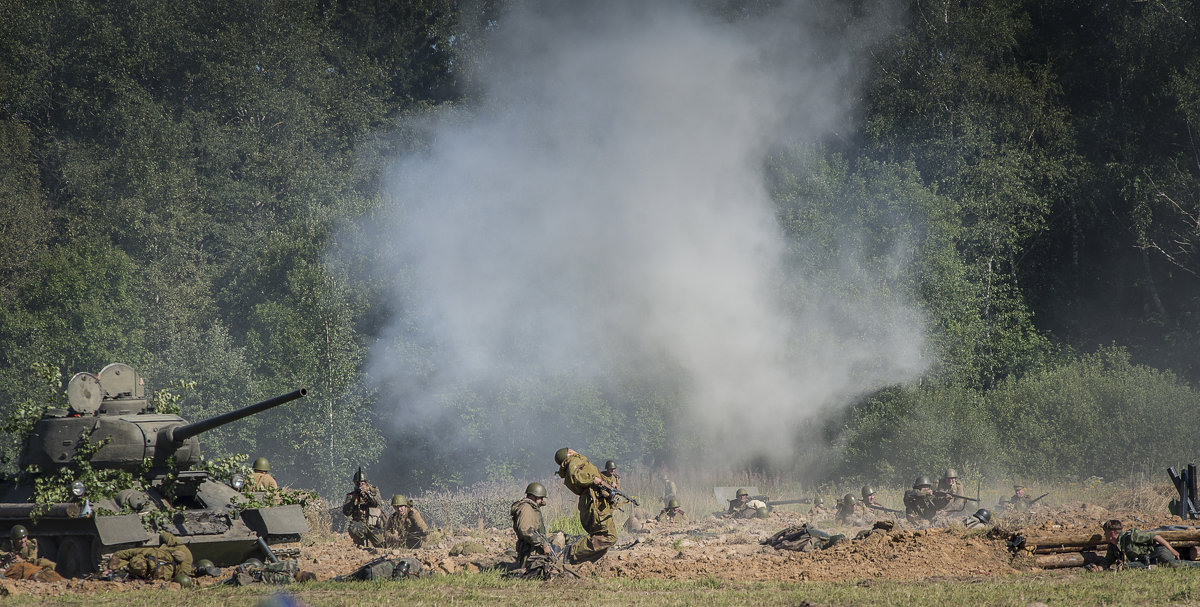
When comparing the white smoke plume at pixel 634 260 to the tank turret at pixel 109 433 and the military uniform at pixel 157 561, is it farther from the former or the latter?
the military uniform at pixel 157 561

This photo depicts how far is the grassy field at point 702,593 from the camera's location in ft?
→ 37.1

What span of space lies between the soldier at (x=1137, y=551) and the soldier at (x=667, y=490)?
514 inches

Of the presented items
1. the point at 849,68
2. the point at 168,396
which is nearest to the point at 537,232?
the point at 849,68

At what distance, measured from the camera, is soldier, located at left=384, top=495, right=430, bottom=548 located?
18750 mm

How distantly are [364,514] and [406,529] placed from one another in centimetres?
72

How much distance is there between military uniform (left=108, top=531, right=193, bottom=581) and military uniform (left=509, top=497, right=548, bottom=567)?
4122 mm

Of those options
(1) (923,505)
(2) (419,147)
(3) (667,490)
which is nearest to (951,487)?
(1) (923,505)

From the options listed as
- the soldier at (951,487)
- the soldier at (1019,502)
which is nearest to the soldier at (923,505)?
the soldier at (951,487)

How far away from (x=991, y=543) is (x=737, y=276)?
16763 millimetres

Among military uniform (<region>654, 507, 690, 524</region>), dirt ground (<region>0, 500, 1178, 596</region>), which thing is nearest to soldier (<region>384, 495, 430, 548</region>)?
dirt ground (<region>0, 500, 1178, 596</region>)

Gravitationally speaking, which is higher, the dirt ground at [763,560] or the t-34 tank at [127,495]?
the t-34 tank at [127,495]

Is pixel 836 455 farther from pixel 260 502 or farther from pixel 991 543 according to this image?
pixel 260 502

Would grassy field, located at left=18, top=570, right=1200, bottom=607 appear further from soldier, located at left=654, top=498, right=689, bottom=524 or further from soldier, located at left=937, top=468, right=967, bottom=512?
soldier, located at left=937, top=468, right=967, bottom=512

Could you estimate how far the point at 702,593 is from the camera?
1234 centimetres
